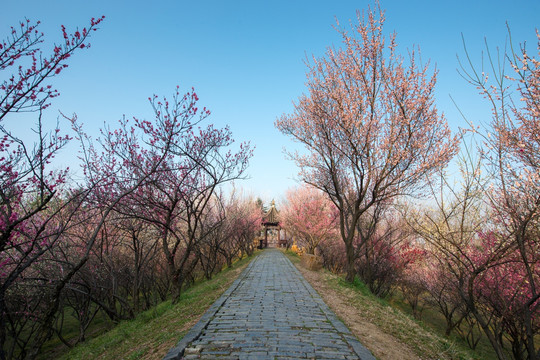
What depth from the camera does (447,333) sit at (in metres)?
14.8

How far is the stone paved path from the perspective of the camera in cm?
427

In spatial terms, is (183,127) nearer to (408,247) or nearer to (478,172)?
(478,172)

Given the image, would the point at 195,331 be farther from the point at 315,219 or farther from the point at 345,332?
the point at 315,219

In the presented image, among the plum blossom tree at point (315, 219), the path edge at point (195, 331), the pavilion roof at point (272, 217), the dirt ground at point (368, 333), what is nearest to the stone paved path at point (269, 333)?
the path edge at point (195, 331)

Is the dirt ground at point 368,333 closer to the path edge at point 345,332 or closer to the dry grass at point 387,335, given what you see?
the dry grass at point 387,335

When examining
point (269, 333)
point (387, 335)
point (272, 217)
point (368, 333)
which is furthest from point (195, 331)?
point (272, 217)

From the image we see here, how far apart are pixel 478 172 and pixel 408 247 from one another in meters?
17.8

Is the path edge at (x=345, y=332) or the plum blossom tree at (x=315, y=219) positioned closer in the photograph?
the path edge at (x=345, y=332)

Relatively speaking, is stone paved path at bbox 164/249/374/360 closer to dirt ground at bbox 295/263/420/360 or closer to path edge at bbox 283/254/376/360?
path edge at bbox 283/254/376/360

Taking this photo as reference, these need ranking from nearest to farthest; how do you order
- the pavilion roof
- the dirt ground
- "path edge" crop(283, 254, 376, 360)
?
"path edge" crop(283, 254, 376, 360) < the dirt ground < the pavilion roof

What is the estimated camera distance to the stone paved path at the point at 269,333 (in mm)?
4270

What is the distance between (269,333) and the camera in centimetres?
510

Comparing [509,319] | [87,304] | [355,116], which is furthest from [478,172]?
[87,304]

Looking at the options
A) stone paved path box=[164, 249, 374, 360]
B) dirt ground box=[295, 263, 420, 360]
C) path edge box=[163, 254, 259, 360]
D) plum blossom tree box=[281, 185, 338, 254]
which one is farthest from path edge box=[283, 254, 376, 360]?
plum blossom tree box=[281, 185, 338, 254]
